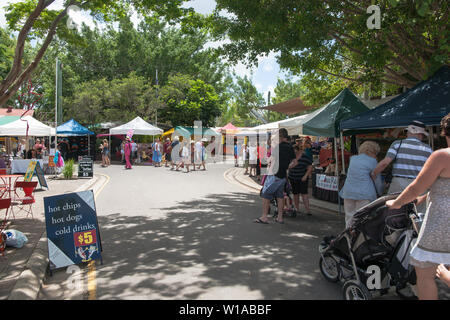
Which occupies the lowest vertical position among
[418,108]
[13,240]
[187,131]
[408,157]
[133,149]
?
[13,240]

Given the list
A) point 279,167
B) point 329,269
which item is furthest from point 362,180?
point 279,167

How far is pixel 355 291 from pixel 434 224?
128cm

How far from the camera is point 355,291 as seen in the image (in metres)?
3.81

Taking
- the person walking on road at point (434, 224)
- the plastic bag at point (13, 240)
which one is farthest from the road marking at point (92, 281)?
the person walking on road at point (434, 224)

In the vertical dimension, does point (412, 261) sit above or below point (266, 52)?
below

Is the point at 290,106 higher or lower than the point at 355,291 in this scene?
higher

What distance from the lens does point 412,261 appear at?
118 inches

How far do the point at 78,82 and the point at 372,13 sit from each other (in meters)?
34.3

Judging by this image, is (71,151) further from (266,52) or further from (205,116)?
(266,52)

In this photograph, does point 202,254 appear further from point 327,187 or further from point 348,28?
point 348,28

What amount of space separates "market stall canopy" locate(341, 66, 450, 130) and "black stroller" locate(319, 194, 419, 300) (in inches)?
164

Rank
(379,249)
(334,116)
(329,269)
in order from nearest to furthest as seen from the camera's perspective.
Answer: (379,249)
(329,269)
(334,116)

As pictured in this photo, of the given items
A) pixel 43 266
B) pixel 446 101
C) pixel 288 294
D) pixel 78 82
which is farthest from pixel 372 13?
pixel 78 82

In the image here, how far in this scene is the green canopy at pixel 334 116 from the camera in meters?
10.2
